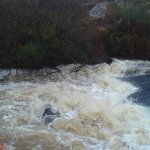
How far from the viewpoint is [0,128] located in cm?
1075

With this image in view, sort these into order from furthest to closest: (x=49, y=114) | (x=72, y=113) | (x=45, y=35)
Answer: (x=45, y=35) < (x=72, y=113) < (x=49, y=114)

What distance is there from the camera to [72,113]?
461 inches

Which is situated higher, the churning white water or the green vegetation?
the green vegetation

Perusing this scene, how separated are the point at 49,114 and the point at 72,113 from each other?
711 millimetres

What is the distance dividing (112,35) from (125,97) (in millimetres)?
5433

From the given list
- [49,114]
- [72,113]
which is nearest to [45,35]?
[72,113]

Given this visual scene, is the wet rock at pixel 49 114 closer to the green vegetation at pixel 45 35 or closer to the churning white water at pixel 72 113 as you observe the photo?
the churning white water at pixel 72 113

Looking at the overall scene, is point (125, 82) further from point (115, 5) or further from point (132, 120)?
point (115, 5)

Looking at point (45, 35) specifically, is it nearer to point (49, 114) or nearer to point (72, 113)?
point (72, 113)

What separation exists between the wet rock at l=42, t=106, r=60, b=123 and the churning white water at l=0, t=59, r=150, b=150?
13 centimetres

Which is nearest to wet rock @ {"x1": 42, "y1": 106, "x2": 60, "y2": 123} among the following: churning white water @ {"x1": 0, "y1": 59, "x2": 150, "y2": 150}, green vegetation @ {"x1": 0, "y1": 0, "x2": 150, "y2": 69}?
churning white water @ {"x1": 0, "y1": 59, "x2": 150, "y2": 150}

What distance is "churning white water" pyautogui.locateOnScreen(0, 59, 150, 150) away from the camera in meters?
10.3

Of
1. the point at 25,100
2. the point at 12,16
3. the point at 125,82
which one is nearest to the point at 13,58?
the point at 12,16

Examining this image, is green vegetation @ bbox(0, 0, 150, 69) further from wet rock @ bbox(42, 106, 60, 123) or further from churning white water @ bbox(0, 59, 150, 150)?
wet rock @ bbox(42, 106, 60, 123)
